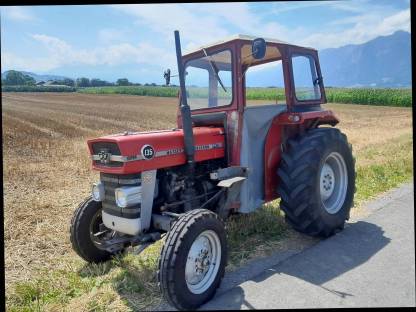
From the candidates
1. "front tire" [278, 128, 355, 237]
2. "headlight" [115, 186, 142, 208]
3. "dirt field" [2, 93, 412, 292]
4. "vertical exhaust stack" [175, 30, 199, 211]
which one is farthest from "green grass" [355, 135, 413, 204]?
"headlight" [115, 186, 142, 208]

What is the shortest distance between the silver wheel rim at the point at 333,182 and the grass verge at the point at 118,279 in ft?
2.01

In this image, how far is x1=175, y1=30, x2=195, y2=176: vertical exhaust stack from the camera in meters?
3.10

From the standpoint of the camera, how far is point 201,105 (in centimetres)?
426

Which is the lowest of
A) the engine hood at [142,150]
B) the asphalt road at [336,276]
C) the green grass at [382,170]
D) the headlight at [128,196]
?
the asphalt road at [336,276]

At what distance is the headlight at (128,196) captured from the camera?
3188 millimetres

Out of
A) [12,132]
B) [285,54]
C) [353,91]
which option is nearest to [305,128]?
[285,54]

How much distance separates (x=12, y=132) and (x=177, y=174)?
1075 centimetres

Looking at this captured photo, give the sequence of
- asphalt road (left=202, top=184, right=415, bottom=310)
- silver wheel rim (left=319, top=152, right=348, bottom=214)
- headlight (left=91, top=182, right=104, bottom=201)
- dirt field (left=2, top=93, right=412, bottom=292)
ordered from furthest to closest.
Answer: silver wheel rim (left=319, top=152, right=348, bottom=214) < dirt field (left=2, top=93, right=412, bottom=292) < headlight (left=91, top=182, right=104, bottom=201) < asphalt road (left=202, top=184, right=415, bottom=310)

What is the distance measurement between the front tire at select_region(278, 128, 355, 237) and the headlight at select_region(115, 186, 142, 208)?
1.55 meters

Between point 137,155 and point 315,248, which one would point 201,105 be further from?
point 315,248

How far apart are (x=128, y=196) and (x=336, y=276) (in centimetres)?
199

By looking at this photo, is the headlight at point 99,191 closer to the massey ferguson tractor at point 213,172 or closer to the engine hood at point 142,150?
the massey ferguson tractor at point 213,172

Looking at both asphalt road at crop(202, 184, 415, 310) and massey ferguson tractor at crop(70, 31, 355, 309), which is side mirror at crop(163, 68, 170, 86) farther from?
asphalt road at crop(202, 184, 415, 310)

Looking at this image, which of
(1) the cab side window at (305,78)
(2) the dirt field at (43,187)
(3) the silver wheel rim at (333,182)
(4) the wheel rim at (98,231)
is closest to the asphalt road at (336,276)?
(3) the silver wheel rim at (333,182)
